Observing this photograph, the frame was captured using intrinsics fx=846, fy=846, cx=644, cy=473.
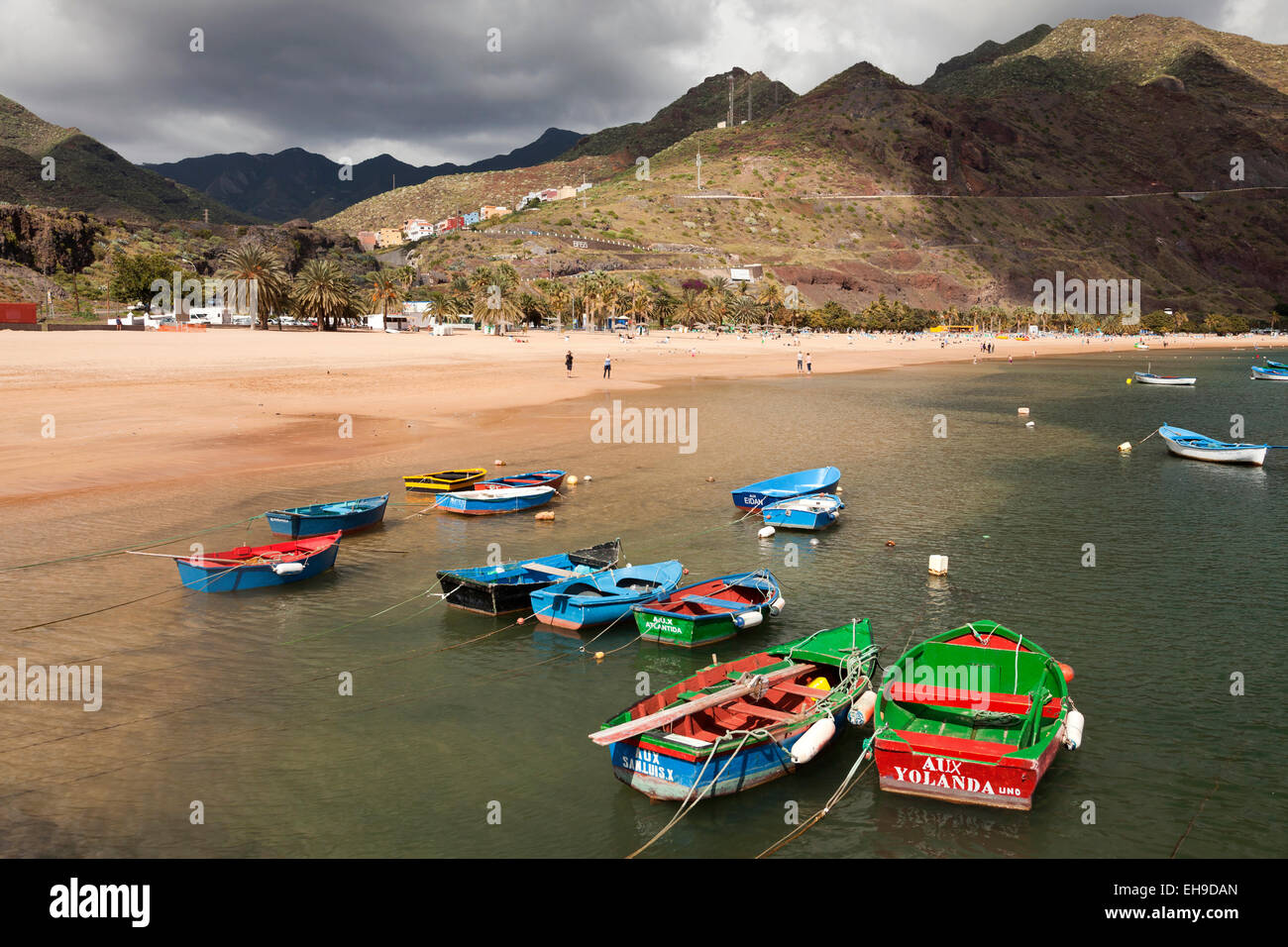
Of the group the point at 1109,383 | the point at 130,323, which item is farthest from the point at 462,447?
the point at 130,323

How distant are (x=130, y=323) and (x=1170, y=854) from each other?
121 metres

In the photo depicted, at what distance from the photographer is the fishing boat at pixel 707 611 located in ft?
59.9

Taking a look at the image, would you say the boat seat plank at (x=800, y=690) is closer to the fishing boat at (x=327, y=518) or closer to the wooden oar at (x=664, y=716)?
the wooden oar at (x=664, y=716)

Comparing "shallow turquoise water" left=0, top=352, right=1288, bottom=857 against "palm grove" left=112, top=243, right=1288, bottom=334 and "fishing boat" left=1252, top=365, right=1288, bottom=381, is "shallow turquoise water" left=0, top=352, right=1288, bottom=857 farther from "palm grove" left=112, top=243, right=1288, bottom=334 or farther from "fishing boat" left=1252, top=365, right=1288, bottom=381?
"palm grove" left=112, top=243, right=1288, bottom=334

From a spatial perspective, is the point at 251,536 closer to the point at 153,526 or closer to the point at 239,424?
the point at 153,526

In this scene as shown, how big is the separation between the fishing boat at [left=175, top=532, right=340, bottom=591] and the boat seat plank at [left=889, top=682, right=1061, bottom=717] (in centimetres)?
1501

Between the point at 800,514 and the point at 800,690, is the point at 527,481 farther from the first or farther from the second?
the point at 800,690

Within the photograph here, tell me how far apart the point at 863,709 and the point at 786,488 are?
17.8m

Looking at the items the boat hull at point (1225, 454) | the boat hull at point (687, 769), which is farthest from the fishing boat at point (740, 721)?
the boat hull at point (1225, 454)

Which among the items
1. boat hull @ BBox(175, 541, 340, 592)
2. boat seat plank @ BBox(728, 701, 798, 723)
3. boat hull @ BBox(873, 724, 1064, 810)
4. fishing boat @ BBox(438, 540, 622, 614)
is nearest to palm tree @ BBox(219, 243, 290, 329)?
boat hull @ BBox(175, 541, 340, 592)

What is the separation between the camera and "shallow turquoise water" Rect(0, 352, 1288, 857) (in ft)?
38.4

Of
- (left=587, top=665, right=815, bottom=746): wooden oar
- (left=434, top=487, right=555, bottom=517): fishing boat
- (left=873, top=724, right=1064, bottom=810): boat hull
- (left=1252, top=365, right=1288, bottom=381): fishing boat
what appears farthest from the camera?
(left=1252, top=365, right=1288, bottom=381): fishing boat

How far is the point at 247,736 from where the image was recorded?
46.2 feet

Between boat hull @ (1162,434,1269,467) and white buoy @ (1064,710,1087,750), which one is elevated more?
boat hull @ (1162,434,1269,467)
